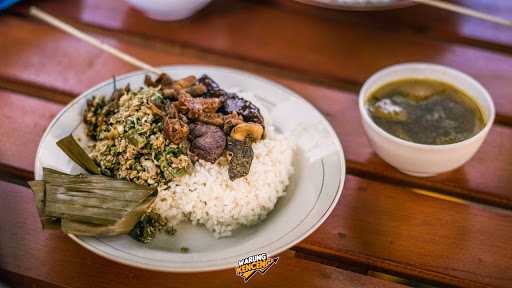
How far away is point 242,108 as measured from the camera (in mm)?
1701

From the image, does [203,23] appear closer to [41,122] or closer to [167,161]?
[41,122]

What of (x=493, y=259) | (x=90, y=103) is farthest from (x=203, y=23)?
(x=493, y=259)

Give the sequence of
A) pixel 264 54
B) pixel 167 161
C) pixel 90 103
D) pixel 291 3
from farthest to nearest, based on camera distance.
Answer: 1. pixel 291 3
2. pixel 264 54
3. pixel 90 103
4. pixel 167 161

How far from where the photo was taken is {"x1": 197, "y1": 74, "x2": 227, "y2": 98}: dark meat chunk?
1.77 meters

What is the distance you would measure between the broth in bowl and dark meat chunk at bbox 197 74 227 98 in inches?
18.9

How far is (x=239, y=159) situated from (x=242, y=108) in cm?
20

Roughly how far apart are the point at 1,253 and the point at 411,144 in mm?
1181

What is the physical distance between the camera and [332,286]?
1452 millimetres

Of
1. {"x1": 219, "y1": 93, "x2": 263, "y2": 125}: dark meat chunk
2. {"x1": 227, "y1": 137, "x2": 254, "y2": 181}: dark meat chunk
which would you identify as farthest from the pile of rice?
{"x1": 219, "y1": 93, "x2": 263, "y2": 125}: dark meat chunk

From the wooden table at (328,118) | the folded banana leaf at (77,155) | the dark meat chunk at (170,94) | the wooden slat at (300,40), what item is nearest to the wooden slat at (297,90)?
the wooden table at (328,118)

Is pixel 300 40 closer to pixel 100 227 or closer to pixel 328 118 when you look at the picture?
pixel 328 118

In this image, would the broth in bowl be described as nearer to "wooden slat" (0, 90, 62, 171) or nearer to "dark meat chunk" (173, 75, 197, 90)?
"dark meat chunk" (173, 75, 197, 90)

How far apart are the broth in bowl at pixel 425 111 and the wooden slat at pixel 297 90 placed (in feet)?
0.47

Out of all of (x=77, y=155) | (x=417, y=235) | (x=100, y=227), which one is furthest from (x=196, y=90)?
(x=417, y=235)
